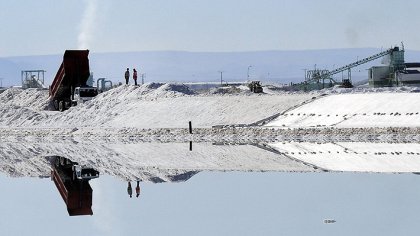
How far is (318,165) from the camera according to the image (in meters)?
33.7

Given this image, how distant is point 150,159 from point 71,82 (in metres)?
28.0

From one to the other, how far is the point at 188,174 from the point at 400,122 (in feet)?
63.6

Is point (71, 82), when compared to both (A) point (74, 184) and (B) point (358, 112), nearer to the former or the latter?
(B) point (358, 112)

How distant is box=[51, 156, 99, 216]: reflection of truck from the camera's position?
25.3 meters

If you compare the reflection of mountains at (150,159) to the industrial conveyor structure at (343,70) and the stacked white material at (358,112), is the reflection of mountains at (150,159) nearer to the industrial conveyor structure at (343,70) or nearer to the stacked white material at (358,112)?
the stacked white material at (358,112)

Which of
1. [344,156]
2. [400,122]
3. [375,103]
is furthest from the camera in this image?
[375,103]

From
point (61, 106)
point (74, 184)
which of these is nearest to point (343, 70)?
point (61, 106)

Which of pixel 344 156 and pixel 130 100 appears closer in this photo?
pixel 344 156

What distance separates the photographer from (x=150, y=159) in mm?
39156

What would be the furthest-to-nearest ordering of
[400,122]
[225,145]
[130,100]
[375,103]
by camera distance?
[130,100] → [375,103] → [400,122] → [225,145]

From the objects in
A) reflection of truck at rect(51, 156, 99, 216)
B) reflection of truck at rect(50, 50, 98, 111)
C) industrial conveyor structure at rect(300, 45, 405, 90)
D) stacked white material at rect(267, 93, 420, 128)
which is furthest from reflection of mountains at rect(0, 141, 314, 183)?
industrial conveyor structure at rect(300, 45, 405, 90)

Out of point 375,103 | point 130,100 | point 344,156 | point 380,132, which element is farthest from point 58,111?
point 344,156

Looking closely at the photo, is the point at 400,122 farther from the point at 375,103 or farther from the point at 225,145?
the point at 225,145

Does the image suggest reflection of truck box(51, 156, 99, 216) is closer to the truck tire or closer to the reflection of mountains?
the reflection of mountains
